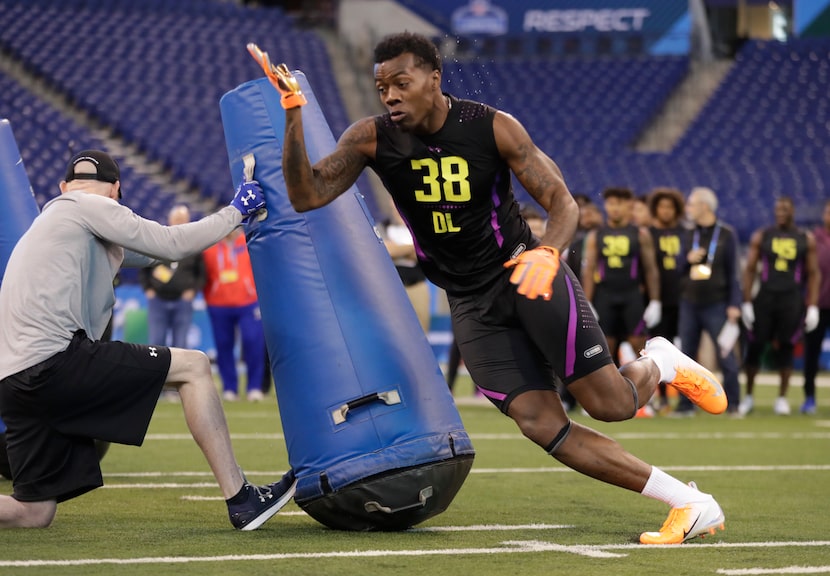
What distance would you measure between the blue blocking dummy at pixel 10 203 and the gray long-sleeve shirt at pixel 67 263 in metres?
1.07

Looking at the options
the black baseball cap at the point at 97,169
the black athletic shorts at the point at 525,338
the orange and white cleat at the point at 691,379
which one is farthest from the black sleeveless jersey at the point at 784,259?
the black baseball cap at the point at 97,169

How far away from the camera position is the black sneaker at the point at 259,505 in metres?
4.76

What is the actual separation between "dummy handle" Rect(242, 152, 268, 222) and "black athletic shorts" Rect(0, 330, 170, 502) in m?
0.66

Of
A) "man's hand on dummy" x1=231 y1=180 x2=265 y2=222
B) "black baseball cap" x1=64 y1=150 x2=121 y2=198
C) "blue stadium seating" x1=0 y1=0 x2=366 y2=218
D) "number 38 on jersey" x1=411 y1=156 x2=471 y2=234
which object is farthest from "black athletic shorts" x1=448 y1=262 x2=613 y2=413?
"blue stadium seating" x1=0 y1=0 x2=366 y2=218

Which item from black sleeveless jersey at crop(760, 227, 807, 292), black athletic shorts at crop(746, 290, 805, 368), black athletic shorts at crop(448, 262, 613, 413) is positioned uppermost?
black athletic shorts at crop(448, 262, 613, 413)

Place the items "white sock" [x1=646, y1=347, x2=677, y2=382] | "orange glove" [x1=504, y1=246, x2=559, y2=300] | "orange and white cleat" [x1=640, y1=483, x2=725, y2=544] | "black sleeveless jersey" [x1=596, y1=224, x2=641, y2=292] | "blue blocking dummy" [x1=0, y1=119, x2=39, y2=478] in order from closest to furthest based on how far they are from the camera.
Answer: "orange glove" [x1=504, y1=246, x2=559, y2=300] < "orange and white cleat" [x1=640, y1=483, x2=725, y2=544] < "white sock" [x1=646, y1=347, x2=677, y2=382] < "blue blocking dummy" [x1=0, y1=119, x2=39, y2=478] < "black sleeveless jersey" [x1=596, y1=224, x2=641, y2=292]

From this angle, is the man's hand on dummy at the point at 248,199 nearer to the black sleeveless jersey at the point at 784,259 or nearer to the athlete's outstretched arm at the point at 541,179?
the athlete's outstretched arm at the point at 541,179

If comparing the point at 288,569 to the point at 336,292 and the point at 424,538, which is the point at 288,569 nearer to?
the point at 424,538

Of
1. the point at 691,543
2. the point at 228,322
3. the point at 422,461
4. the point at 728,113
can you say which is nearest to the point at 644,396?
the point at 691,543

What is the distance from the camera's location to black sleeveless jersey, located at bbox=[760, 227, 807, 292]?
11.1 metres

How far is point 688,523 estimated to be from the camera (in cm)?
459

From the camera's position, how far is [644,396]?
497 cm

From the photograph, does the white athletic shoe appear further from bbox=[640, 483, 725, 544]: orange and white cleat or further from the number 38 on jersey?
the number 38 on jersey

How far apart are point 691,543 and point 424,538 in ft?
3.15
